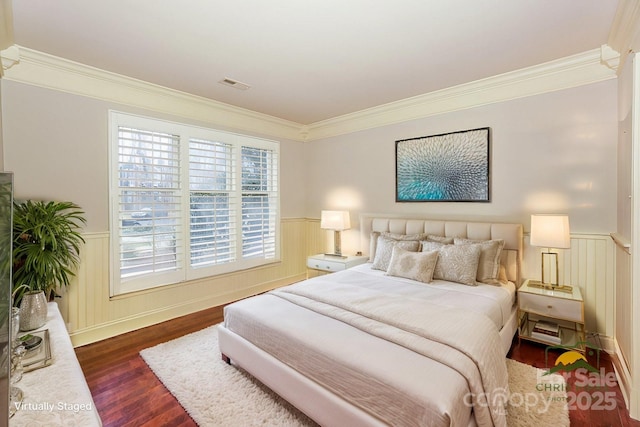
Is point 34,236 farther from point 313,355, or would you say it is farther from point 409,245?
point 409,245

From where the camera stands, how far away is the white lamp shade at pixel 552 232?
252 cm

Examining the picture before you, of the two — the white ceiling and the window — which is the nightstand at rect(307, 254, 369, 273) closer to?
the window

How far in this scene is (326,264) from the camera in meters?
4.05

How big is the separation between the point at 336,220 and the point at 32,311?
10.3ft

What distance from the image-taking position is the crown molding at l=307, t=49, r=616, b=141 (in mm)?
2652

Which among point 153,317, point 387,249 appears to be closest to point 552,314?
point 387,249

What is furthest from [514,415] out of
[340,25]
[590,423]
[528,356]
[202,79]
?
[202,79]

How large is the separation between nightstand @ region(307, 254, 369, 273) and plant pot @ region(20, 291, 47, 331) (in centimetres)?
286

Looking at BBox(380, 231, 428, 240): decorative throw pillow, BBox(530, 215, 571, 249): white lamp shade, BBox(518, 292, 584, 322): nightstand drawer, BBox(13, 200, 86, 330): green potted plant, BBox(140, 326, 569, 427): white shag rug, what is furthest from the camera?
BBox(380, 231, 428, 240): decorative throw pillow

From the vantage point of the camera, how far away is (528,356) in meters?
2.52

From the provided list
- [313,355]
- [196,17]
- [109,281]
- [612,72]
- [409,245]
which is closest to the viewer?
[313,355]

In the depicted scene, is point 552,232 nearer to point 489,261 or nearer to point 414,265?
point 489,261

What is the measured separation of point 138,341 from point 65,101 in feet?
8.03

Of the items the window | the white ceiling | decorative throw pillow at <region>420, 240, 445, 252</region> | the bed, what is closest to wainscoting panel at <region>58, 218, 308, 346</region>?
the window
